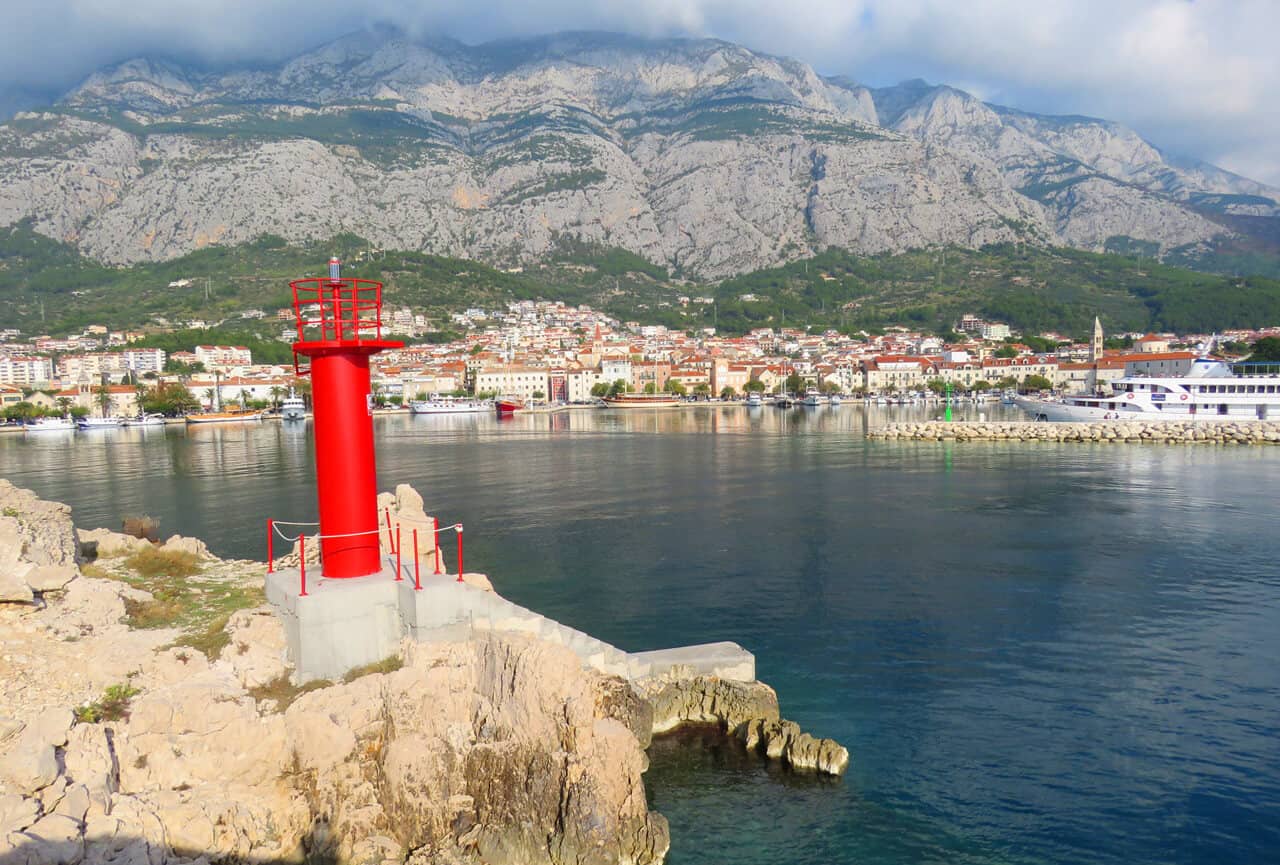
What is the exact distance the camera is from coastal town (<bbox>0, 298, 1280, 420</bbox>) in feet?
311

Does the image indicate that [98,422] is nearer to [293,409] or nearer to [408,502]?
[293,409]

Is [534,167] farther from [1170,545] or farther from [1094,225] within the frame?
[1170,545]

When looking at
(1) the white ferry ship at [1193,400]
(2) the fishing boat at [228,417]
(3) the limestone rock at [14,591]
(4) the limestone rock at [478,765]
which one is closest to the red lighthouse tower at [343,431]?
(4) the limestone rock at [478,765]

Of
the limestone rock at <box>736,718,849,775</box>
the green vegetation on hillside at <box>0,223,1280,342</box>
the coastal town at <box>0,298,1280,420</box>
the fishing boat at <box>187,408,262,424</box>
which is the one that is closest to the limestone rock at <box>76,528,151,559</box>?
the limestone rock at <box>736,718,849,775</box>

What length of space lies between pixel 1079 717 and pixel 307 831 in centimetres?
845

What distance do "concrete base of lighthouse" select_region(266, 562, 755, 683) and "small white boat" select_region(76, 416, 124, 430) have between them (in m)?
86.2

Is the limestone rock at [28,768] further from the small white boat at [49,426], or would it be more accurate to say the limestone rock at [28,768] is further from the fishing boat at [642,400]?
the fishing boat at [642,400]

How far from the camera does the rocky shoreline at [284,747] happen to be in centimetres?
556

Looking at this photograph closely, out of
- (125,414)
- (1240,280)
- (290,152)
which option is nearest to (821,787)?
(125,414)

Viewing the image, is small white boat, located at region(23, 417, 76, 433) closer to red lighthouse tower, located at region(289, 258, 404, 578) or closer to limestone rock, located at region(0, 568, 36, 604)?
limestone rock, located at region(0, 568, 36, 604)

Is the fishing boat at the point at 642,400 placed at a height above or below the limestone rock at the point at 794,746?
above

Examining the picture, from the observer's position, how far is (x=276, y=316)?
12544 centimetres

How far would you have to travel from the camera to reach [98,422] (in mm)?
79625

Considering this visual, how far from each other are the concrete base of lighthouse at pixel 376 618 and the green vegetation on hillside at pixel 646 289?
11260cm
